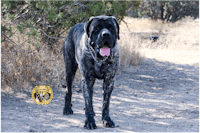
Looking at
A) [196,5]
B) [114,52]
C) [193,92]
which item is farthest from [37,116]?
[196,5]

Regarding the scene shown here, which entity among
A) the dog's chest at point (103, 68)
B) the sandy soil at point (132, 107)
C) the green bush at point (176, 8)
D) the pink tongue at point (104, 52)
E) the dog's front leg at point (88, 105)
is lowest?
the sandy soil at point (132, 107)

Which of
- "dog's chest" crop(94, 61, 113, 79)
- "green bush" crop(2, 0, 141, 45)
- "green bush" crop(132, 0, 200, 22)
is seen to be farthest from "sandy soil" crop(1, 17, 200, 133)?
"green bush" crop(132, 0, 200, 22)

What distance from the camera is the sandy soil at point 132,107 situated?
3.72m

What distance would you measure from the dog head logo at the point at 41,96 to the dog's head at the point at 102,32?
2.31m

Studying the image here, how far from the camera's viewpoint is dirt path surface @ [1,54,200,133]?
371cm

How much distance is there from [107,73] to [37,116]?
1.66m

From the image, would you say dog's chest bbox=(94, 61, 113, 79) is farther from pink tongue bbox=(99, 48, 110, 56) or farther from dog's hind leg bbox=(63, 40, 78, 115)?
dog's hind leg bbox=(63, 40, 78, 115)

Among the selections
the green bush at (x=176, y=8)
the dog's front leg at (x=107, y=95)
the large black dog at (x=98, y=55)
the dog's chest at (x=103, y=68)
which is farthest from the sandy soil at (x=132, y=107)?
the green bush at (x=176, y=8)

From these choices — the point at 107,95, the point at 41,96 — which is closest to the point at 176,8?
the point at 41,96

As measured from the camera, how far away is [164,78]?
727 cm

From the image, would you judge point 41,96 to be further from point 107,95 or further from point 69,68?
point 107,95

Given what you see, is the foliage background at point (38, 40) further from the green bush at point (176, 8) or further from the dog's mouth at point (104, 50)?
the green bush at point (176, 8)

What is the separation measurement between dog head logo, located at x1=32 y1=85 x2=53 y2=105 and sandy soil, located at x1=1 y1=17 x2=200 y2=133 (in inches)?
4.9

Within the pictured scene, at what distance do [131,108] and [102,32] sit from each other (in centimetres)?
222
